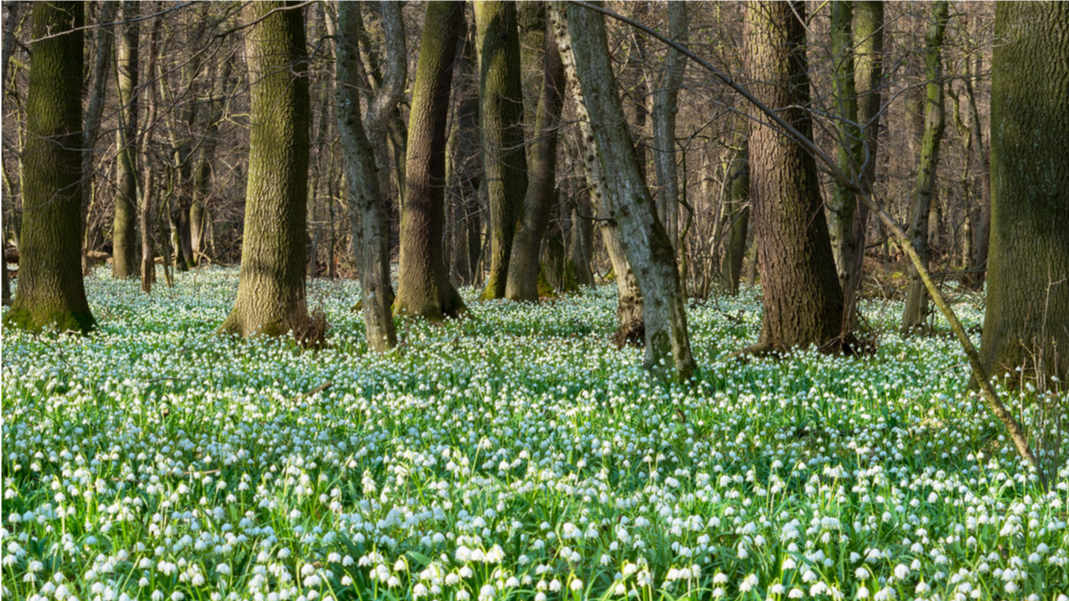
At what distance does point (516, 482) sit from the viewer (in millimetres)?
4473

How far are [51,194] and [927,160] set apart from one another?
12.2 m

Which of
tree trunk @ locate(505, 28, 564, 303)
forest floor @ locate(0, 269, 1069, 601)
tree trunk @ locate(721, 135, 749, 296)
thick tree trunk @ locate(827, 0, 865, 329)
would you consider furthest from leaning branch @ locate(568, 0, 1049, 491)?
tree trunk @ locate(721, 135, 749, 296)

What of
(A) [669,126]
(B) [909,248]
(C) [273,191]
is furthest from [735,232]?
(B) [909,248]

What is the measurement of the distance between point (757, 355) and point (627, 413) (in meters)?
3.63

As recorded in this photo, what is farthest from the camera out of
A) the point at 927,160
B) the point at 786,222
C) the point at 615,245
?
the point at 927,160

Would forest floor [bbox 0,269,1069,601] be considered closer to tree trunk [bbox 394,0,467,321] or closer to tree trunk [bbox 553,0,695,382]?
tree trunk [bbox 553,0,695,382]

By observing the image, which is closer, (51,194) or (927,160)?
(51,194)

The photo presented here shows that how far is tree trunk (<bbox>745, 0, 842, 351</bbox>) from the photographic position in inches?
377

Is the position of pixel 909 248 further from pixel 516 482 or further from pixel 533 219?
pixel 533 219

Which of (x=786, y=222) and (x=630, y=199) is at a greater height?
(x=630, y=199)

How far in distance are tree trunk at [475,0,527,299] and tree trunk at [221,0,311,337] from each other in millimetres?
5663

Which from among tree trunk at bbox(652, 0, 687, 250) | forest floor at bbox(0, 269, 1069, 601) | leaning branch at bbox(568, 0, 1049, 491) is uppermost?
tree trunk at bbox(652, 0, 687, 250)

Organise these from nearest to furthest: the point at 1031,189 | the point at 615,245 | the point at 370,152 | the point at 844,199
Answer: the point at 1031,189
the point at 370,152
the point at 615,245
the point at 844,199

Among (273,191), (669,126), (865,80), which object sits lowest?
(273,191)
